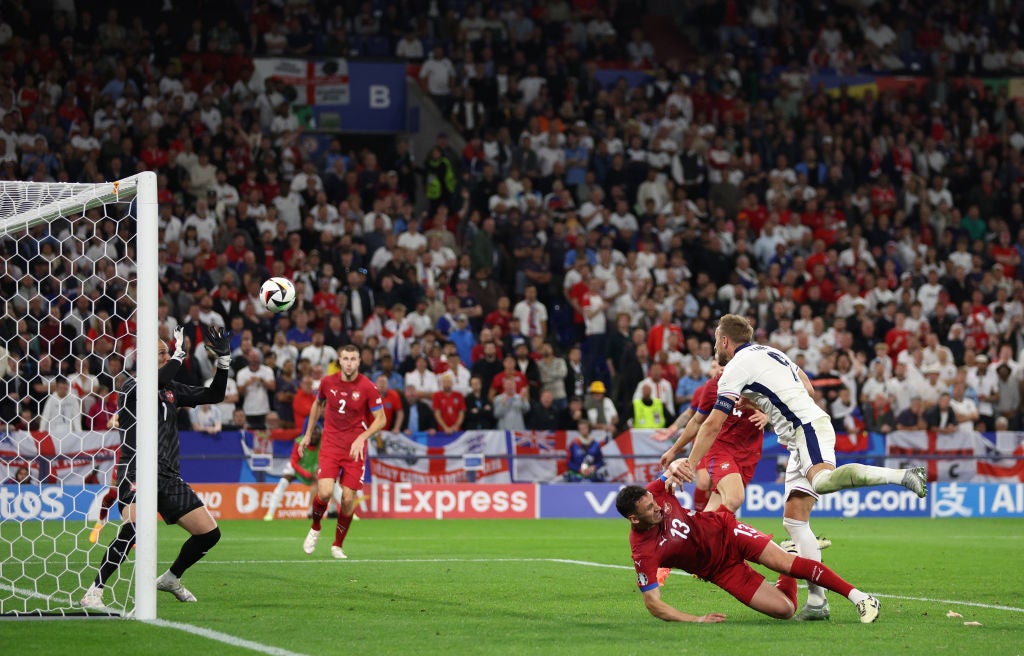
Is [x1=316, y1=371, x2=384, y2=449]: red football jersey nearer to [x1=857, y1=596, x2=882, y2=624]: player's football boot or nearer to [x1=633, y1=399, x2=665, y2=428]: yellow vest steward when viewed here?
[x1=857, y1=596, x2=882, y2=624]: player's football boot

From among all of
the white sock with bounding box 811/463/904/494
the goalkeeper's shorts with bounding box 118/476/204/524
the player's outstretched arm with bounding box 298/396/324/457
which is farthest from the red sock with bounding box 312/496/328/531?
the white sock with bounding box 811/463/904/494

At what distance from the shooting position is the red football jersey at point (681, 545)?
948 centimetres

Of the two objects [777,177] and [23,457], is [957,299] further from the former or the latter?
[23,457]

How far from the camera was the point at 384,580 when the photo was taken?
13.3 metres

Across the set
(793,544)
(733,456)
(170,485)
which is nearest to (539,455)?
(733,456)

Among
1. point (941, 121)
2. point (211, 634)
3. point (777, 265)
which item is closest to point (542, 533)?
point (777, 265)

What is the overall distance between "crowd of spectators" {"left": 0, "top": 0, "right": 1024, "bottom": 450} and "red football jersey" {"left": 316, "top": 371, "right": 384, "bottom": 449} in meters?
4.08

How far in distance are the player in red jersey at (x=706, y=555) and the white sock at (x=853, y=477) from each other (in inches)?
25.5

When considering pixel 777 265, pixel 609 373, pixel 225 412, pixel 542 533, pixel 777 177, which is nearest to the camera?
pixel 542 533

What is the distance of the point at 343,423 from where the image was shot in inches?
650

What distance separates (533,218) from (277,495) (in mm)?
7920

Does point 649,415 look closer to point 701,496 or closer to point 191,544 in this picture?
point 701,496

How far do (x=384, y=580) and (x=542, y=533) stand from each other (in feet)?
24.4

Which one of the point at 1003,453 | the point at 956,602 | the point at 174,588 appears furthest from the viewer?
the point at 1003,453
